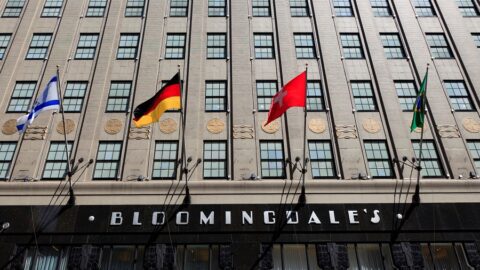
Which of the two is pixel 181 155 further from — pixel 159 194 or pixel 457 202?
pixel 457 202

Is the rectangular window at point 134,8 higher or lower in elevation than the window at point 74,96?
higher

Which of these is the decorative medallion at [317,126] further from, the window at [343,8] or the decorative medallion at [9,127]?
the decorative medallion at [9,127]

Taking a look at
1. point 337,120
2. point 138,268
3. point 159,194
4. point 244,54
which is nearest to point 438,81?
point 337,120

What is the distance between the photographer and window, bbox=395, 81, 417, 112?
2864 cm

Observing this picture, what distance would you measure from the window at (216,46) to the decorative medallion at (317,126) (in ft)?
25.4

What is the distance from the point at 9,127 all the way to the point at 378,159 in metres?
21.6

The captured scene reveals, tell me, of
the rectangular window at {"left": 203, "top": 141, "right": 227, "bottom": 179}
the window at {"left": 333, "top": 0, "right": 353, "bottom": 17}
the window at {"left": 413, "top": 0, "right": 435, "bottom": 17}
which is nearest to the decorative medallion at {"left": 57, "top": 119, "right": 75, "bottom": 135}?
the rectangular window at {"left": 203, "top": 141, "right": 227, "bottom": 179}

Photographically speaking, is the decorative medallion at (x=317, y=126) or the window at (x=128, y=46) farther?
the window at (x=128, y=46)

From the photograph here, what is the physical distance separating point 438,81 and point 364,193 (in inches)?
395

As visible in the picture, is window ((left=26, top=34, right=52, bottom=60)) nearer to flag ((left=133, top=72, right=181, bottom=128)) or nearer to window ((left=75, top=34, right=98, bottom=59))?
window ((left=75, top=34, right=98, bottom=59))

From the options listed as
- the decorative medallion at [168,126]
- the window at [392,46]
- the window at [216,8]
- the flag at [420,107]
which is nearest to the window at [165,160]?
the decorative medallion at [168,126]

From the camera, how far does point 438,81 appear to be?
2942 cm

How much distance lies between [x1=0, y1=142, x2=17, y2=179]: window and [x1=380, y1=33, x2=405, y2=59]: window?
24.2 meters

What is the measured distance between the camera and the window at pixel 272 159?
84.5ft
